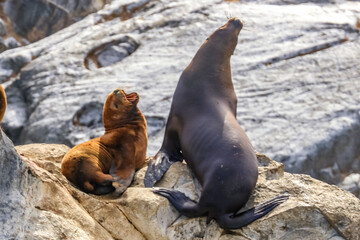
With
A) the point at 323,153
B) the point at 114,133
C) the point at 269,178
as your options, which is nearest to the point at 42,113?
the point at 323,153

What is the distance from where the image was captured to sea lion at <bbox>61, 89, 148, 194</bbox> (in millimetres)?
5180

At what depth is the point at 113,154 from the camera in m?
5.56

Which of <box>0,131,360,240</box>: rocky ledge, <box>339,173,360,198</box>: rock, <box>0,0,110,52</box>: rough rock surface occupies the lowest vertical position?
<box>339,173,360,198</box>: rock

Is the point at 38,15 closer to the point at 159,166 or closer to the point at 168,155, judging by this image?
the point at 168,155

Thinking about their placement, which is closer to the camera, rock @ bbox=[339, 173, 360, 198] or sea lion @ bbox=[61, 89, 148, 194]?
sea lion @ bbox=[61, 89, 148, 194]

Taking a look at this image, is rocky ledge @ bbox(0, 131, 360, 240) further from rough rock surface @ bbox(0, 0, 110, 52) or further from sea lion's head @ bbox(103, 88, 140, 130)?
rough rock surface @ bbox(0, 0, 110, 52)

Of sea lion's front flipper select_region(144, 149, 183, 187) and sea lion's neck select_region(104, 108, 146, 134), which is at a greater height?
Answer: sea lion's neck select_region(104, 108, 146, 134)

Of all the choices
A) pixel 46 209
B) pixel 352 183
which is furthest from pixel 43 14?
pixel 46 209

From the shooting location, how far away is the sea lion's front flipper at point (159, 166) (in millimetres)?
5250

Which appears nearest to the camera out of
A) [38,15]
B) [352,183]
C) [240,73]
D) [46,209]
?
[46,209]

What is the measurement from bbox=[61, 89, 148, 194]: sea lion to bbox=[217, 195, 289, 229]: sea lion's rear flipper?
100 centimetres

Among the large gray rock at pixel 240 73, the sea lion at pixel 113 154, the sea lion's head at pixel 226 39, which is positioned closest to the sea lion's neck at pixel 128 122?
the sea lion at pixel 113 154

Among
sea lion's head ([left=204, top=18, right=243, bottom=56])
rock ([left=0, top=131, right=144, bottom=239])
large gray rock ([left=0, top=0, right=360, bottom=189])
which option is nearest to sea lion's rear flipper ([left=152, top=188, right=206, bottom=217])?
rock ([left=0, top=131, right=144, bottom=239])

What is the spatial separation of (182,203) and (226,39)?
196 centimetres
